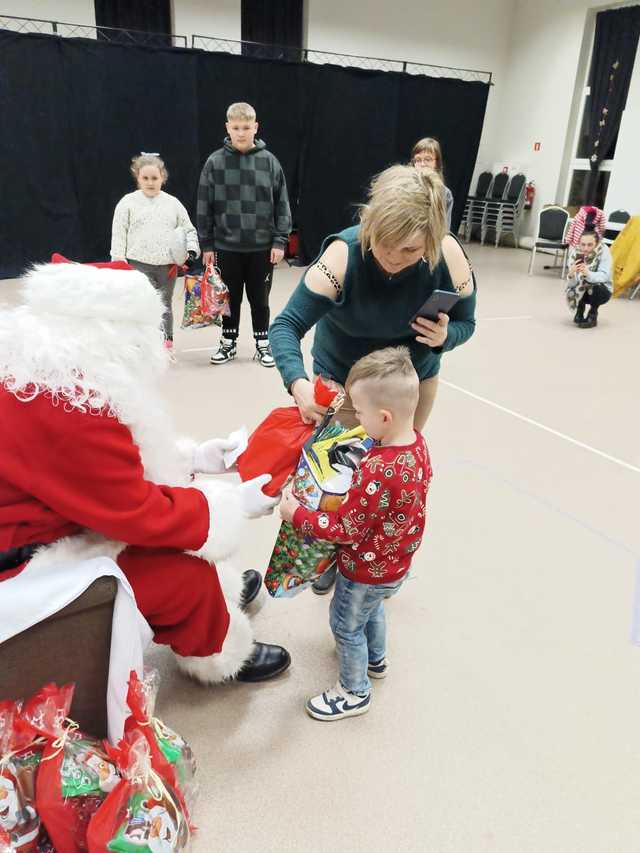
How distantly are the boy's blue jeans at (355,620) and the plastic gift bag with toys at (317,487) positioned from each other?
94 millimetres

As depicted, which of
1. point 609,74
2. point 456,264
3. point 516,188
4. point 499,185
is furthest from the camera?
point 499,185

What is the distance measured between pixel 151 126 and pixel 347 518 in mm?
6578

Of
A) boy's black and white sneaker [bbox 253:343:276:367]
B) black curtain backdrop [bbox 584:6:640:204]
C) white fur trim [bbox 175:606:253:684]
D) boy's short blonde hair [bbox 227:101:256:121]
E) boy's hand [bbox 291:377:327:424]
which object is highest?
black curtain backdrop [bbox 584:6:640:204]

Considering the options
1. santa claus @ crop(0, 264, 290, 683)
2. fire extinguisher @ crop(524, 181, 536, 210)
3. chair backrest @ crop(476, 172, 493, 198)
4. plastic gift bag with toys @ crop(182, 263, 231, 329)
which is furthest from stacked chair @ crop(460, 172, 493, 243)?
santa claus @ crop(0, 264, 290, 683)

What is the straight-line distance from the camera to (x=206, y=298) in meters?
4.09

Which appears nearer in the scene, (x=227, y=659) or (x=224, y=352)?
(x=227, y=659)

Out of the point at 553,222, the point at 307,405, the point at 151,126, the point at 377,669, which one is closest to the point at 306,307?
the point at 307,405

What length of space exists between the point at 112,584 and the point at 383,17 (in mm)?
10174

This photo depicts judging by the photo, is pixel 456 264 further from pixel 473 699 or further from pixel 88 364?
pixel 473 699

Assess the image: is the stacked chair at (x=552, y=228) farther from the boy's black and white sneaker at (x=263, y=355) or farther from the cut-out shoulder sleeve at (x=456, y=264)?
the cut-out shoulder sleeve at (x=456, y=264)

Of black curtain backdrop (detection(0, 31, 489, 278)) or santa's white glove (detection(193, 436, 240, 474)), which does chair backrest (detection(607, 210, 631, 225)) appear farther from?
santa's white glove (detection(193, 436, 240, 474))

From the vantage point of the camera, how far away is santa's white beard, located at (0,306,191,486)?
119cm

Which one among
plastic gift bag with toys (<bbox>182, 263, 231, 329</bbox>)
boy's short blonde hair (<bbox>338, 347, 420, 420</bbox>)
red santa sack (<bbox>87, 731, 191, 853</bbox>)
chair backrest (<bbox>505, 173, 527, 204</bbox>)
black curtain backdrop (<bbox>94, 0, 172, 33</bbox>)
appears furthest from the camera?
chair backrest (<bbox>505, 173, 527, 204</bbox>)

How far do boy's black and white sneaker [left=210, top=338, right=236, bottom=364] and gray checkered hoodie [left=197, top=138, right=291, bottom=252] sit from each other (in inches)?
24.4
